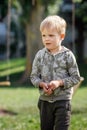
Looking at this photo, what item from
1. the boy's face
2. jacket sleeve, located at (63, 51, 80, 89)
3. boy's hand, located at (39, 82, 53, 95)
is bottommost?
boy's hand, located at (39, 82, 53, 95)

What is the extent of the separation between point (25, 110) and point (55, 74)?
33.0 ft

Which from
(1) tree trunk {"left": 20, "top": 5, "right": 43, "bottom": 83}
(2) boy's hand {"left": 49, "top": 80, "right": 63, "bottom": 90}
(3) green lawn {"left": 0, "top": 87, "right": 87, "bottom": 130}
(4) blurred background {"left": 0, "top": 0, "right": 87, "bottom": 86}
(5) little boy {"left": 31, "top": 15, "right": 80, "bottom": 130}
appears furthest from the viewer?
(1) tree trunk {"left": 20, "top": 5, "right": 43, "bottom": 83}

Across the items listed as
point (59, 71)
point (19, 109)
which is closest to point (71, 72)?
point (59, 71)

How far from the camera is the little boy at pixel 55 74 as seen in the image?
5.88 meters

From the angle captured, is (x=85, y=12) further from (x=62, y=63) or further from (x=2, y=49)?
(x=62, y=63)

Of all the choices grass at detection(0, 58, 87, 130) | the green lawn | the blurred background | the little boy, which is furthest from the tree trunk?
the little boy

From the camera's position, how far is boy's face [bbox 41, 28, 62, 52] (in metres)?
5.86

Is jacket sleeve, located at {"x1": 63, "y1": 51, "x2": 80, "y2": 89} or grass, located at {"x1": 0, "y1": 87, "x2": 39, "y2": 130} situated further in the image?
grass, located at {"x1": 0, "y1": 87, "x2": 39, "y2": 130}

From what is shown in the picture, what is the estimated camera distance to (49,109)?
237 inches

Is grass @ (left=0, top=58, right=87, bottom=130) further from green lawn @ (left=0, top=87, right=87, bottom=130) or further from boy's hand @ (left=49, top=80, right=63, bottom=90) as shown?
boy's hand @ (left=49, top=80, right=63, bottom=90)

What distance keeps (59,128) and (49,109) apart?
0.24m

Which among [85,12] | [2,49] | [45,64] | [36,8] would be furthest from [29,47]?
[2,49]

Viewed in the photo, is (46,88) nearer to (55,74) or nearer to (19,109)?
(55,74)

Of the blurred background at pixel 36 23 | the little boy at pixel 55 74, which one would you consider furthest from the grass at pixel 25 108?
the little boy at pixel 55 74
